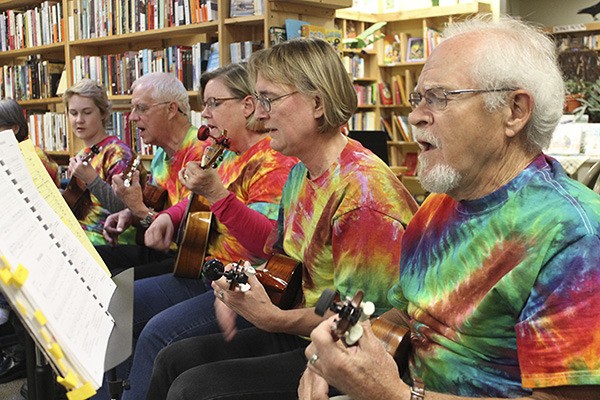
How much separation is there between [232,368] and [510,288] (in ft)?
2.38

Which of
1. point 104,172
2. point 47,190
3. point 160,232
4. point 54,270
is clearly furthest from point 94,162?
point 54,270

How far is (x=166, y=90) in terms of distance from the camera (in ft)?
9.86

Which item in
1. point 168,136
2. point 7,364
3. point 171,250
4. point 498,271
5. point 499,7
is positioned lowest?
point 7,364

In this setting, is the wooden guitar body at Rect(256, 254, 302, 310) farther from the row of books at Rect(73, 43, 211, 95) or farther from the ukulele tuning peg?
the row of books at Rect(73, 43, 211, 95)

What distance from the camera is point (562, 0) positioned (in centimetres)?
784

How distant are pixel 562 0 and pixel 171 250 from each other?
21.3ft

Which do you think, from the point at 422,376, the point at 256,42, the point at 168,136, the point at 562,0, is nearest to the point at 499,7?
the point at 562,0

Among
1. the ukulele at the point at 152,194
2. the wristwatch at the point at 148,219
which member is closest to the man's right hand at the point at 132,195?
the wristwatch at the point at 148,219

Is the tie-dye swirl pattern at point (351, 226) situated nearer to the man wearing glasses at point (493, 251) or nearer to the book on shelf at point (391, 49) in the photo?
the man wearing glasses at point (493, 251)

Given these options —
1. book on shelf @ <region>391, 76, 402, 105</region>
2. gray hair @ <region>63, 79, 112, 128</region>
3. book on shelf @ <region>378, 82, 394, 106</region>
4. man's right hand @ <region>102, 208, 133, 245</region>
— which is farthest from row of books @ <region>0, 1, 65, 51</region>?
book on shelf @ <region>391, 76, 402, 105</region>

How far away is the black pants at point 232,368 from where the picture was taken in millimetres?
1553

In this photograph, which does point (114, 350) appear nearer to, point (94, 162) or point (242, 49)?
point (94, 162)

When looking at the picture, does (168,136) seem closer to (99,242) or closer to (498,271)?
(99,242)

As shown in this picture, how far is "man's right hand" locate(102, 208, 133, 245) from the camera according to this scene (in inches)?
112
